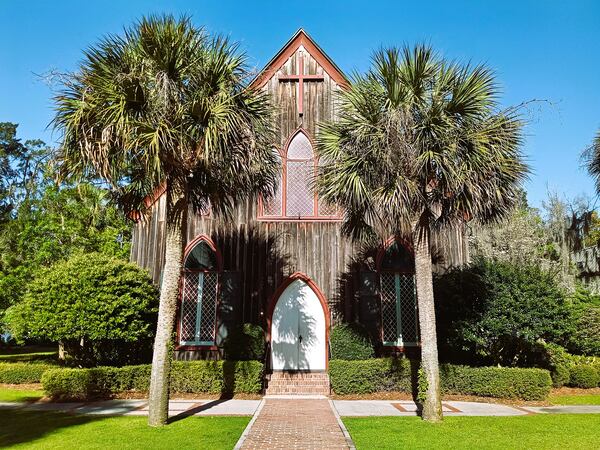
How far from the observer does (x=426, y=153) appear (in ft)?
30.1

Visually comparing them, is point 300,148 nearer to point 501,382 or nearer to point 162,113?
point 162,113

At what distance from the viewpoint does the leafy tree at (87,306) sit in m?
12.0

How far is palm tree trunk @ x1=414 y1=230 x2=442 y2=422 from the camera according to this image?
891 cm

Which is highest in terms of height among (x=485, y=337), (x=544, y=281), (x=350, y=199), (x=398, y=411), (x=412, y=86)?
(x=412, y=86)

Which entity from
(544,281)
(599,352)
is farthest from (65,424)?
(599,352)

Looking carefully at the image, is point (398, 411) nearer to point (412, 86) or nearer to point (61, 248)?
point (412, 86)

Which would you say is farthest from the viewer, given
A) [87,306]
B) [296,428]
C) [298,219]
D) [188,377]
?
[298,219]

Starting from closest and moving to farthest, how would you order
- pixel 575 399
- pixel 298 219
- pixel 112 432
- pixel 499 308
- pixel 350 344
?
pixel 112 432 → pixel 499 308 → pixel 575 399 → pixel 350 344 → pixel 298 219

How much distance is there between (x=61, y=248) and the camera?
21562 mm

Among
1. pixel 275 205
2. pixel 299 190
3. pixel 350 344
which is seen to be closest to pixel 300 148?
pixel 299 190

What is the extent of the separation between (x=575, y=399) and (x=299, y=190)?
11.0 m

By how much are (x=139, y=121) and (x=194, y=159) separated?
1395mm

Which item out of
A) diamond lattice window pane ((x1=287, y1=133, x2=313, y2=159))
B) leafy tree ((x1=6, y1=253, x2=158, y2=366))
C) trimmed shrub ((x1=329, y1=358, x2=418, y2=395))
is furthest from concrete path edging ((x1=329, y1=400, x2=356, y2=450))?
diamond lattice window pane ((x1=287, y1=133, x2=313, y2=159))

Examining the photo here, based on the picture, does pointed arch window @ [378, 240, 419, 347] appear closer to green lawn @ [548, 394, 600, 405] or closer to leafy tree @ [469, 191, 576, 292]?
green lawn @ [548, 394, 600, 405]
